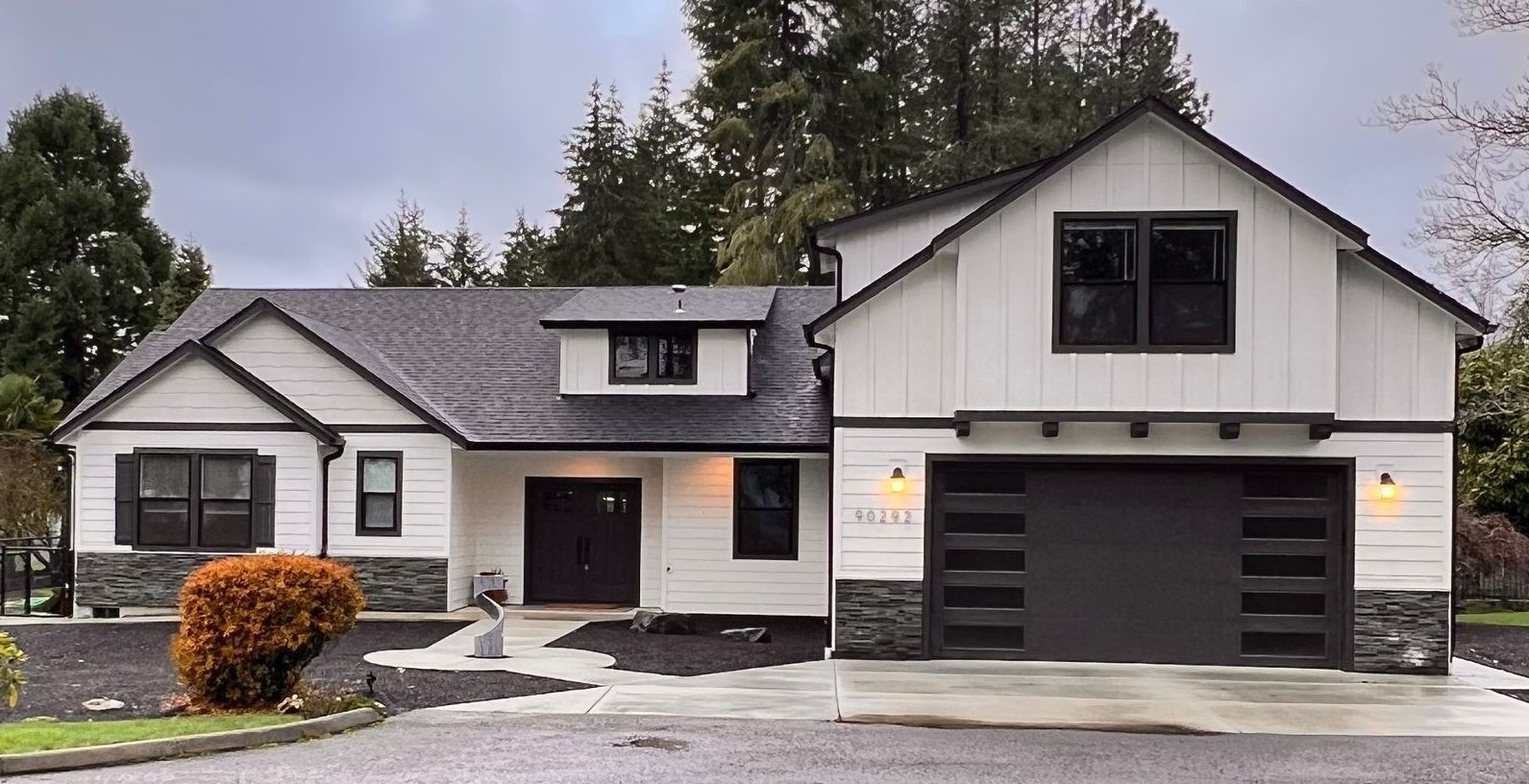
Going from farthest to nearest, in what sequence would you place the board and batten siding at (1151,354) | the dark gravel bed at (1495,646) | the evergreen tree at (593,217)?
the evergreen tree at (593,217)
the dark gravel bed at (1495,646)
the board and batten siding at (1151,354)

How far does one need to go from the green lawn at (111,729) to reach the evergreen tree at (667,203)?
28.5 meters

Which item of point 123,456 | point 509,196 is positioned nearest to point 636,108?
point 509,196

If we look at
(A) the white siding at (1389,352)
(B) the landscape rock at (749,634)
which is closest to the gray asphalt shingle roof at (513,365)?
(B) the landscape rock at (749,634)

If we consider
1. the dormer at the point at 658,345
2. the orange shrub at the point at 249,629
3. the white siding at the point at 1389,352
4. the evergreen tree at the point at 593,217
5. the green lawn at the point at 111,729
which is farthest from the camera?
the evergreen tree at the point at 593,217

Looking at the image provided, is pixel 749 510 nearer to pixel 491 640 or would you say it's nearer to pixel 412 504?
pixel 412 504

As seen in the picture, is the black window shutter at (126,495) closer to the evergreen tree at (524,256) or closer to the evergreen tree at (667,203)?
the evergreen tree at (667,203)

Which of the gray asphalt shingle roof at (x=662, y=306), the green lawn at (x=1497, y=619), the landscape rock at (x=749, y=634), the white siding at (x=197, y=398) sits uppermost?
the gray asphalt shingle roof at (x=662, y=306)

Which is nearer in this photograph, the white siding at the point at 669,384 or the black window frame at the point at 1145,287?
the black window frame at the point at 1145,287

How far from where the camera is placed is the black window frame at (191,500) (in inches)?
669

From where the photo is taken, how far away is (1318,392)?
42.3ft

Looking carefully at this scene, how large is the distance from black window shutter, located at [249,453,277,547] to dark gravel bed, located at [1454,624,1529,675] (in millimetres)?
15907

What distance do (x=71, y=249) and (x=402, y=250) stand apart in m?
10.7

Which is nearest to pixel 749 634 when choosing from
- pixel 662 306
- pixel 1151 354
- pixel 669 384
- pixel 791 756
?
pixel 669 384

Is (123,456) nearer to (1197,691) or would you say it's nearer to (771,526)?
(771,526)
